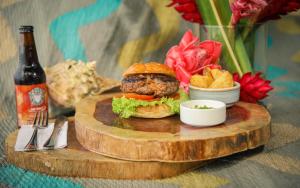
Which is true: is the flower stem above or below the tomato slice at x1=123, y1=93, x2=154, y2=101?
above

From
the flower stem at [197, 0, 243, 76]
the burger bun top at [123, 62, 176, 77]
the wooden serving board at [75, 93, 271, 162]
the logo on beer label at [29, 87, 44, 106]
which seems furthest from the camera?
the flower stem at [197, 0, 243, 76]

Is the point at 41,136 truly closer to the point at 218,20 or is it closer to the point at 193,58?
the point at 193,58

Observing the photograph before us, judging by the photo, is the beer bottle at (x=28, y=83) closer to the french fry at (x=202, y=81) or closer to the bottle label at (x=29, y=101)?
the bottle label at (x=29, y=101)

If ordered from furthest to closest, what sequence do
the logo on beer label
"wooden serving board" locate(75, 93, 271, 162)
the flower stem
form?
the flower stem < the logo on beer label < "wooden serving board" locate(75, 93, 271, 162)

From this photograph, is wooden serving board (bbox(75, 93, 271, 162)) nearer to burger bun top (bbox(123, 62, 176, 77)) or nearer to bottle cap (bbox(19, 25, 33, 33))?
burger bun top (bbox(123, 62, 176, 77))

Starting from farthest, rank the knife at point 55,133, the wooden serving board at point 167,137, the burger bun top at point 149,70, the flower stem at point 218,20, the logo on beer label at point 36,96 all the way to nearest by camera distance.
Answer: the flower stem at point 218,20, the logo on beer label at point 36,96, the burger bun top at point 149,70, the knife at point 55,133, the wooden serving board at point 167,137

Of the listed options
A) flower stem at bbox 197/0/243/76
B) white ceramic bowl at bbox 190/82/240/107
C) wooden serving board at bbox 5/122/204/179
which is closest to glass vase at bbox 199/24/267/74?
flower stem at bbox 197/0/243/76

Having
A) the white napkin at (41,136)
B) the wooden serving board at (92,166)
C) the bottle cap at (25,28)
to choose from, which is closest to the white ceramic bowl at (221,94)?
the wooden serving board at (92,166)
